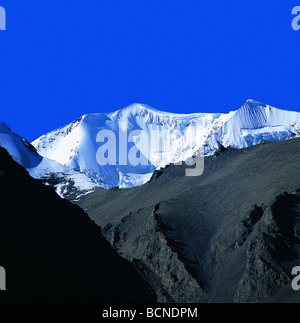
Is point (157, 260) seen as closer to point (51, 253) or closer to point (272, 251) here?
point (272, 251)

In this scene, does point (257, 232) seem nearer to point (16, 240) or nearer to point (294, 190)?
point (294, 190)

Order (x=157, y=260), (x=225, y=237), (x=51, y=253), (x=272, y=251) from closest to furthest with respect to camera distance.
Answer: (x=51, y=253) → (x=272, y=251) → (x=225, y=237) → (x=157, y=260)

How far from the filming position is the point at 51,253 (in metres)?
→ 79.9

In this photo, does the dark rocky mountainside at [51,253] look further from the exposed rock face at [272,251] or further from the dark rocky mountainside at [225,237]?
the exposed rock face at [272,251]

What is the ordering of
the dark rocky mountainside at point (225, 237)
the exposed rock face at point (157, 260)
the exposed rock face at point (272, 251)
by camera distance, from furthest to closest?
the exposed rock face at point (157, 260) → the dark rocky mountainside at point (225, 237) → the exposed rock face at point (272, 251)

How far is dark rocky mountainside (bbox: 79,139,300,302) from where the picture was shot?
490ft

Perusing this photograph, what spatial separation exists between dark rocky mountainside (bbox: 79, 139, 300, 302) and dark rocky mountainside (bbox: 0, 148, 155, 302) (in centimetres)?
5126

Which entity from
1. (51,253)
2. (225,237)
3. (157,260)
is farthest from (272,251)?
(51,253)

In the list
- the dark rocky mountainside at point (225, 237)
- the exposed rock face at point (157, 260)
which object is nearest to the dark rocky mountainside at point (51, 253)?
the dark rocky mountainside at point (225, 237)

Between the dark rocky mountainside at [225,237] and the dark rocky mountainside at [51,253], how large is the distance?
51259 mm

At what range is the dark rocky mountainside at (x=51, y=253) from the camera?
73.7 m

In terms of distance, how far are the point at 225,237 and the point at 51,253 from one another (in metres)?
89.6

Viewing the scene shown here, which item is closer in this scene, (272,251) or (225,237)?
(272,251)

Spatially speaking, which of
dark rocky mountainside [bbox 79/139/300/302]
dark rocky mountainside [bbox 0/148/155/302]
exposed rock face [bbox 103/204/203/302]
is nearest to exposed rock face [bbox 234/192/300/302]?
dark rocky mountainside [bbox 79/139/300/302]
